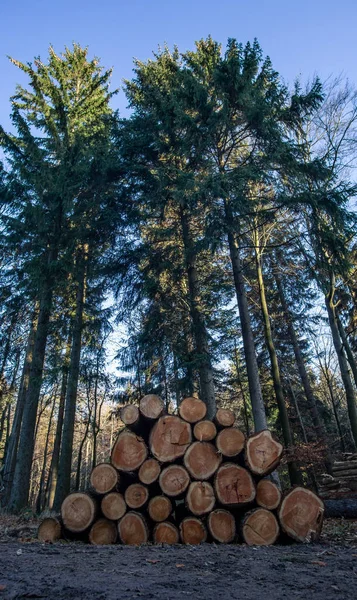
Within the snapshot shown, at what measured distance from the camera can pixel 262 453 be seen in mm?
5230

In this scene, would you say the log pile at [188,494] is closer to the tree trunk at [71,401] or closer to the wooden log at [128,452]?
the wooden log at [128,452]

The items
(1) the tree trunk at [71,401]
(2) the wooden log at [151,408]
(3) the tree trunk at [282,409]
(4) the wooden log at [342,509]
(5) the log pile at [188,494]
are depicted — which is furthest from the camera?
(3) the tree trunk at [282,409]

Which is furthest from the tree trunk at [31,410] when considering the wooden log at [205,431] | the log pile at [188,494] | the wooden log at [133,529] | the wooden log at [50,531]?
the wooden log at [205,431]

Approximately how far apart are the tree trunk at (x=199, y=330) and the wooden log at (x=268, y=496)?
3.96 m

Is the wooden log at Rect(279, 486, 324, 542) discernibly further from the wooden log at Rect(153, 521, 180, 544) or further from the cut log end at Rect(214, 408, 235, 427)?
the wooden log at Rect(153, 521, 180, 544)

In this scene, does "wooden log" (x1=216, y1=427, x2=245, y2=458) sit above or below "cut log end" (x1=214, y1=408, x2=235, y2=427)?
below

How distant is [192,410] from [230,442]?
735 mm

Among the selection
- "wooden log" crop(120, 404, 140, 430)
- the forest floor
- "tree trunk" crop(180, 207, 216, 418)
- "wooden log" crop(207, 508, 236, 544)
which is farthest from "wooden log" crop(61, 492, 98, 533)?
"tree trunk" crop(180, 207, 216, 418)

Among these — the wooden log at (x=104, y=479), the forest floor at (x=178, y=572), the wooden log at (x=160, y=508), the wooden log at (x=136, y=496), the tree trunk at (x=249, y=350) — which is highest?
the tree trunk at (x=249, y=350)

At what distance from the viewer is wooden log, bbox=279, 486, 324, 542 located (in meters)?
4.77

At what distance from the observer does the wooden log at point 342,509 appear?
287 inches

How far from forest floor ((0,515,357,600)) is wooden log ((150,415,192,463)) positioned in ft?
3.84

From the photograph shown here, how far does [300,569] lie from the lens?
3250mm

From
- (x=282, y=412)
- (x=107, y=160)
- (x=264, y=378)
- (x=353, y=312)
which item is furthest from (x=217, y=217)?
(x=264, y=378)
